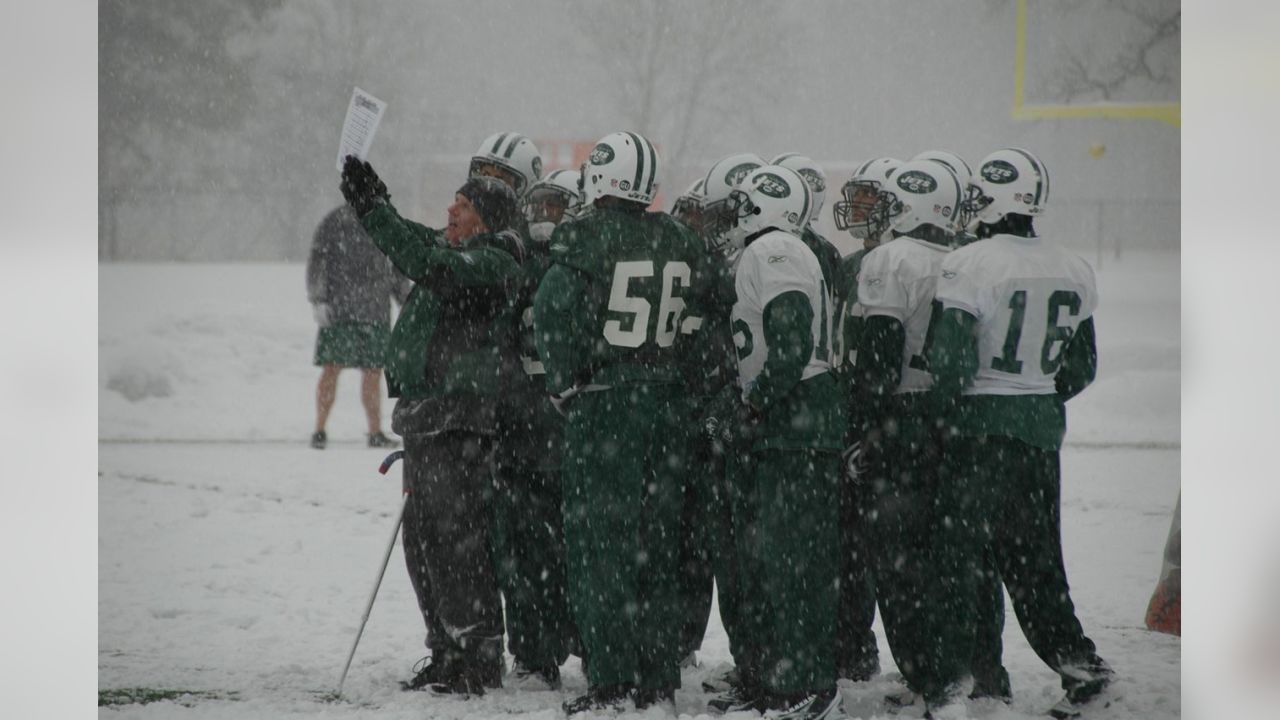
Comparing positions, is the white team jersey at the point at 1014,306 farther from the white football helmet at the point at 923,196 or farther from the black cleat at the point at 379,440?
the black cleat at the point at 379,440

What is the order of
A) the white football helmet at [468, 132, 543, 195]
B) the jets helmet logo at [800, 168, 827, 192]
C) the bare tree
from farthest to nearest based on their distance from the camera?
the bare tree < the jets helmet logo at [800, 168, 827, 192] < the white football helmet at [468, 132, 543, 195]

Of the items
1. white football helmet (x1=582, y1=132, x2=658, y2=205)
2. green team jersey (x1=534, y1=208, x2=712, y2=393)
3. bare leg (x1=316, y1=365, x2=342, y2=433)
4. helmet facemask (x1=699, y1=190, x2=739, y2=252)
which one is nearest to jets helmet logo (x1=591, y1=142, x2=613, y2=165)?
white football helmet (x1=582, y1=132, x2=658, y2=205)

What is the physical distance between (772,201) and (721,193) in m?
0.45

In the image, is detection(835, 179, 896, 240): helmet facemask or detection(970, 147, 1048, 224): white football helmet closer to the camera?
detection(970, 147, 1048, 224): white football helmet

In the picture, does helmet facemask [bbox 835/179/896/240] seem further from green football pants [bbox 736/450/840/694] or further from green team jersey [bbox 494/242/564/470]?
green team jersey [bbox 494/242/564/470]

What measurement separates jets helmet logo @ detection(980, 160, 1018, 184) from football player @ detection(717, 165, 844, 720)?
0.60 m

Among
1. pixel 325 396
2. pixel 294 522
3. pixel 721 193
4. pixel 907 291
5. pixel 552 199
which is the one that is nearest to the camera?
pixel 907 291

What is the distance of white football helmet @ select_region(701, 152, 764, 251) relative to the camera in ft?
13.8

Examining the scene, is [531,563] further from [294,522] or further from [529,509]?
[294,522]

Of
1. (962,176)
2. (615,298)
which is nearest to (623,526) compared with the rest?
(615,298)

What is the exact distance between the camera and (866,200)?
4191mm
